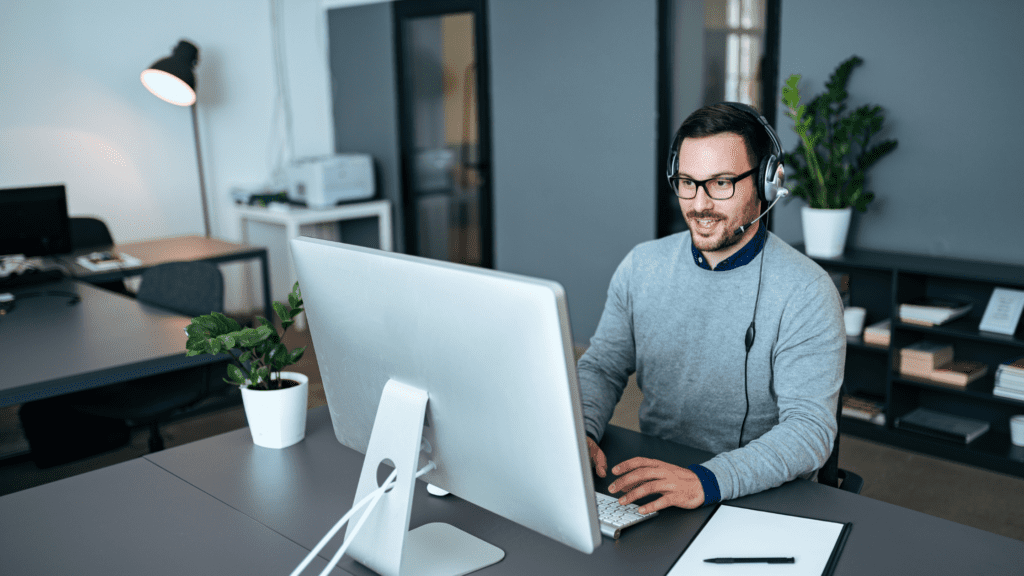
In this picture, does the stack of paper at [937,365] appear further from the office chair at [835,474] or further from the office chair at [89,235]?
the office chair at [89,235]

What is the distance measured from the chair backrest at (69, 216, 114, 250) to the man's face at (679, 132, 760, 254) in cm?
342

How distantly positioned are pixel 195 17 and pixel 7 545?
4.24 metres

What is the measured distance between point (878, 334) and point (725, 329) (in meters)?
1.79

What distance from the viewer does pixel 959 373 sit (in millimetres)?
2830

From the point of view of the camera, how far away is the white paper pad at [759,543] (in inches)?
39.7

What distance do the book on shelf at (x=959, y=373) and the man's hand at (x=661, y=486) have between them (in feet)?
6.98

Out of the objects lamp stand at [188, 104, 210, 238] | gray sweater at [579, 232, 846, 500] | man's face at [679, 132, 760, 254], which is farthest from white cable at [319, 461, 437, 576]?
lamp stand at [188, 104, 210, 238]

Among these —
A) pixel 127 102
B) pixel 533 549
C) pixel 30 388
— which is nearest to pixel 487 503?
pixel 533 549

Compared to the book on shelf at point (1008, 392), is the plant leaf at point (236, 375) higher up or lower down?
higher up

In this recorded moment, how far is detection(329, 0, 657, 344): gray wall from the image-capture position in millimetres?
3809

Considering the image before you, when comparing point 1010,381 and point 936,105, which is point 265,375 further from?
point 936,105

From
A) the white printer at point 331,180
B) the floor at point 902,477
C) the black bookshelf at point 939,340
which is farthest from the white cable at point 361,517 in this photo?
the white printer at point 331,180

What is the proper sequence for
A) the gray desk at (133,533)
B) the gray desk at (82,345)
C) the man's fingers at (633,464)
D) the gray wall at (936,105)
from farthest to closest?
the gray wall at (936,105) → the gray desk at (82,345) → the man's fingers at (633,464) → the gray desk at (133,533)

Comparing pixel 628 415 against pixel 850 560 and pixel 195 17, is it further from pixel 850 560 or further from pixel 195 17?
pixel 195 17
